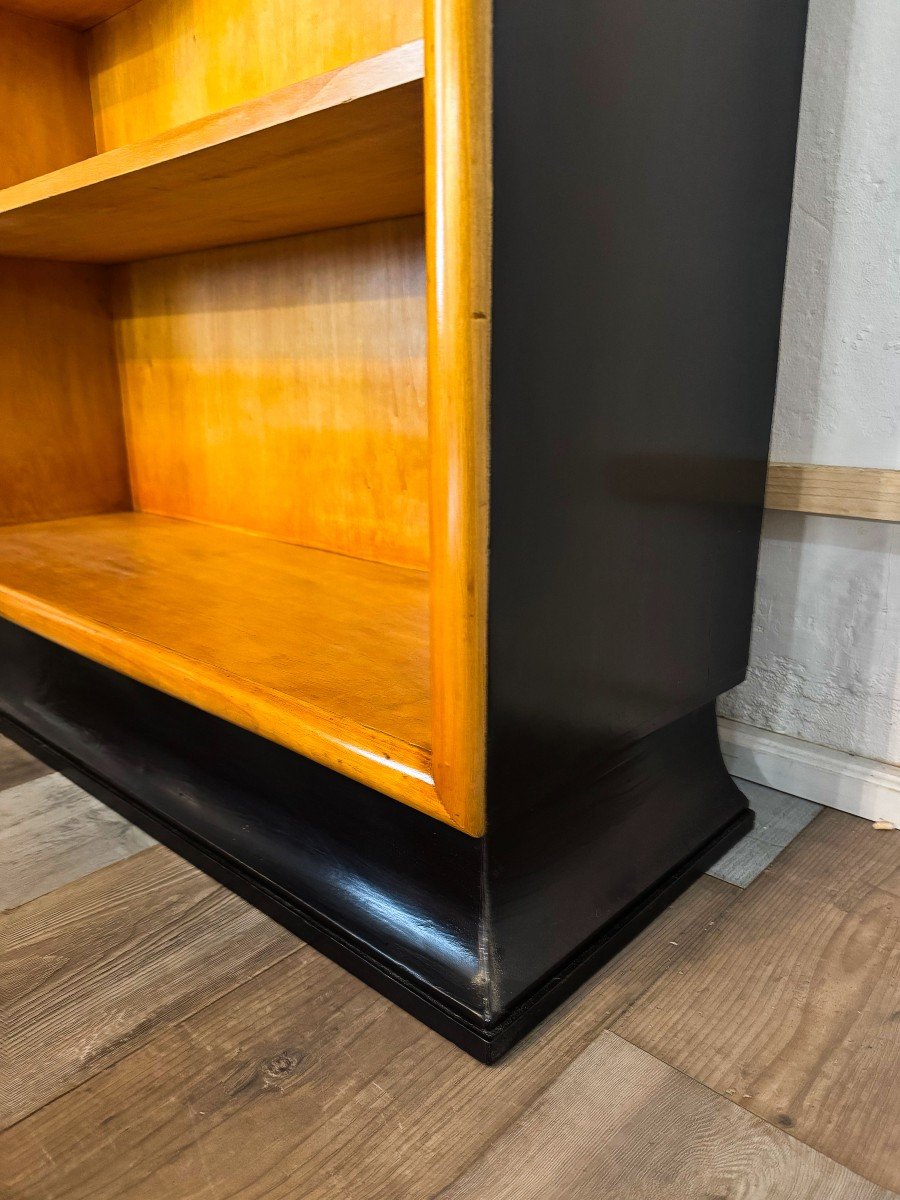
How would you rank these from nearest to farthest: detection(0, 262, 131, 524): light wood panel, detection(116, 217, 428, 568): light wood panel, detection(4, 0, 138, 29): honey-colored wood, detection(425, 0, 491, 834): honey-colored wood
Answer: detection(425, 0, 491, 834): honey-colored wood → detection(116, 217, 428, 568): light wood panel → detection(4, 0, 138, 29): honey-colored wood → detection(0, 262, 131, 524): light wood panel

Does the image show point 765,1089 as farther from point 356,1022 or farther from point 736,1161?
point 356,1022

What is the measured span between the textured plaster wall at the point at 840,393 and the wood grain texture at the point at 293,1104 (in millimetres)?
428

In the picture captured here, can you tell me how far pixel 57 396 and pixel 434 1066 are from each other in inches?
48.5

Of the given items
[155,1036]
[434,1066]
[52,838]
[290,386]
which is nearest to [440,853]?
[434,1066]

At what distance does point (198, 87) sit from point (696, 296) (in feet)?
2.73

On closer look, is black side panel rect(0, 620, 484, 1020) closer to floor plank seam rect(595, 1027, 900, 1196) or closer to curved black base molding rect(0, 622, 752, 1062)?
curved black base molding rect(0, 622, 752, 1062)

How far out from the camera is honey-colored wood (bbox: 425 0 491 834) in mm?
474

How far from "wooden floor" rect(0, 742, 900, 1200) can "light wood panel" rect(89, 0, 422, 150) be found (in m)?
0.90

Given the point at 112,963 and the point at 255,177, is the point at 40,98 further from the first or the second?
the point at 112,963

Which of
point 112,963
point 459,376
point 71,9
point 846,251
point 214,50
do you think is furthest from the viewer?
point 71,9

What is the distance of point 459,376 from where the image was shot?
0.51 metres

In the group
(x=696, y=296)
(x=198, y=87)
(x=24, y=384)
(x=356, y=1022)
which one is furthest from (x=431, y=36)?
(x=24, y=384)

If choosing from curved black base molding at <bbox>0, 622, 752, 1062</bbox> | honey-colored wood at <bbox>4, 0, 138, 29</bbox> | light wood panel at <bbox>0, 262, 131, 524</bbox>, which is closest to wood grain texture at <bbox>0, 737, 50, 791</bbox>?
curved black base molding at <bbox>0, 622, 752, 1062</bbox>

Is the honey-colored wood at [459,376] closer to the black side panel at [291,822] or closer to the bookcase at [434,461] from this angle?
the bookcase at [434,461]
